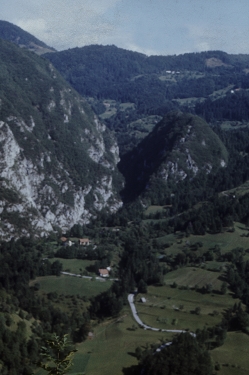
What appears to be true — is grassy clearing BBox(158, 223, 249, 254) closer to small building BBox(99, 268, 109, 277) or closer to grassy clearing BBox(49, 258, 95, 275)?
small building BBox(99, 268, 109, 277)

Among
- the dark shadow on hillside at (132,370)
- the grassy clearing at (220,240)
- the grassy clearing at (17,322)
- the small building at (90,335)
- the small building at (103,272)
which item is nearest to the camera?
the dark shadow on hillside at (132,370)

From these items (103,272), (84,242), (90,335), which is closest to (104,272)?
(103,272)

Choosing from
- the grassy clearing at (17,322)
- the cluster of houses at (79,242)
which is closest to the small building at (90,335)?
the grassy clearing at (17,322)

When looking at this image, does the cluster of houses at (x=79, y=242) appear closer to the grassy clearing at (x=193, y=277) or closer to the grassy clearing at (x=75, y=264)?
the grassy clearing at (x=75, y=264)

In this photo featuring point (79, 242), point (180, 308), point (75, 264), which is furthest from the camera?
point (79, 242)

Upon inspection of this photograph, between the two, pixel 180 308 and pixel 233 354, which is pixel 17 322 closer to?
pixel 180 308
